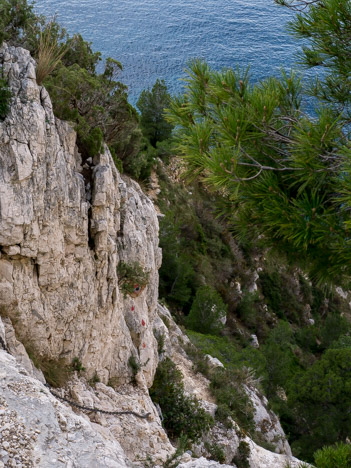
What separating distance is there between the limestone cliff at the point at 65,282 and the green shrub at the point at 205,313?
12.8 meters

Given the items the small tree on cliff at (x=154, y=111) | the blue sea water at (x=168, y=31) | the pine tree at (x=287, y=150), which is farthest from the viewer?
the blue sea water at (x=168, y=31)

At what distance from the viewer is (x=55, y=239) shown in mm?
8570

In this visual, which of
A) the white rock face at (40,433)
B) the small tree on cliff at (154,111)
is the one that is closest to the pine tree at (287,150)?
the white rock face at (40,433)

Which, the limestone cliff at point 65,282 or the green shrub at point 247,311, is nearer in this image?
the limestone cliff at point 65,282

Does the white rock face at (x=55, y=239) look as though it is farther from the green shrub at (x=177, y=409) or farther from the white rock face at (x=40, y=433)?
the white rock face at (x=40, y=433)

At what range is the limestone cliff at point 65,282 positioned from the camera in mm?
6129

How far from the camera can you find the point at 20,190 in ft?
25.5

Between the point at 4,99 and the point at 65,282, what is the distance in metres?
3.85

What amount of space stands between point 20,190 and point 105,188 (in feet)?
6.97

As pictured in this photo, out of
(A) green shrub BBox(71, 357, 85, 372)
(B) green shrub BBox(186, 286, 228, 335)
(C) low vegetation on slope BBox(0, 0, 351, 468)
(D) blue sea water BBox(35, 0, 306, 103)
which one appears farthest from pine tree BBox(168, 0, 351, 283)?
(D) blue sea water BBox(35, 0, 306, 103)

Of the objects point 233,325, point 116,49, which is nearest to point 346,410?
point 233,325

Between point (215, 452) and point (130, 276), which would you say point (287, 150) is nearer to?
point (130, 276)

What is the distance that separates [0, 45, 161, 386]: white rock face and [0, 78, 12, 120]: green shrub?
0.35 ft

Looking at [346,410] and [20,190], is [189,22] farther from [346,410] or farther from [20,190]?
[20,190]
